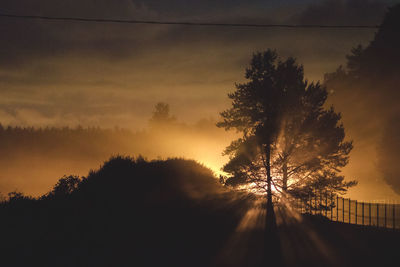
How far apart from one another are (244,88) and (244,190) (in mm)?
5998

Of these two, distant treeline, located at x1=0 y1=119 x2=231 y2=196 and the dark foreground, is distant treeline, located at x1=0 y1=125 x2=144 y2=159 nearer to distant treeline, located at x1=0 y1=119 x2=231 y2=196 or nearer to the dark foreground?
distant treeline, located at x1=0 y1=119 x2=231 y2=196

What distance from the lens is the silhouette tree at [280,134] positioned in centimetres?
2152

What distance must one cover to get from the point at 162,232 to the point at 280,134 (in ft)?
29.4

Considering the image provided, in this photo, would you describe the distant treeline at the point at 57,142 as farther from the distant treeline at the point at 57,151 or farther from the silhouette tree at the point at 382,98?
the silhouette tree at the point at 382,98

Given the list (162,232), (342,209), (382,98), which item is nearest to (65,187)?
(162,232)

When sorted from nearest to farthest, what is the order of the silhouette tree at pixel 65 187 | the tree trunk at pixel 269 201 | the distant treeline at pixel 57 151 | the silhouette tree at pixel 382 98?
the tree trunk at pixel 269 201
the silhouette tree at pixel 65 187
the silhouette tree at pixel 382 98
the distant treeline at pixel 57 151

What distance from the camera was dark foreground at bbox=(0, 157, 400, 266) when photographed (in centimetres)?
1435

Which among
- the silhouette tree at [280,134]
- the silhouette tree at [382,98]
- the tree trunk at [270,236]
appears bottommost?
the tree trunk at [270,236]

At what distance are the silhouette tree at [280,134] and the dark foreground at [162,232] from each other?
186cm

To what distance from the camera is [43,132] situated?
6425cm

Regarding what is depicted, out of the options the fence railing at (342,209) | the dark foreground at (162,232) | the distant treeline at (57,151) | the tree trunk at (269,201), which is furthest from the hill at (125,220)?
the distant treeline at (57,151)

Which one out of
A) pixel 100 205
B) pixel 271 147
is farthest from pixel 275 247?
pixel 100 205

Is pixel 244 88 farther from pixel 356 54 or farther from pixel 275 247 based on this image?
pixel 356 54

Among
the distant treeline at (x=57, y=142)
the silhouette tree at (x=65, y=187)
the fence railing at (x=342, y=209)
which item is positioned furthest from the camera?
the distant treeline at (x=57, y=142)
